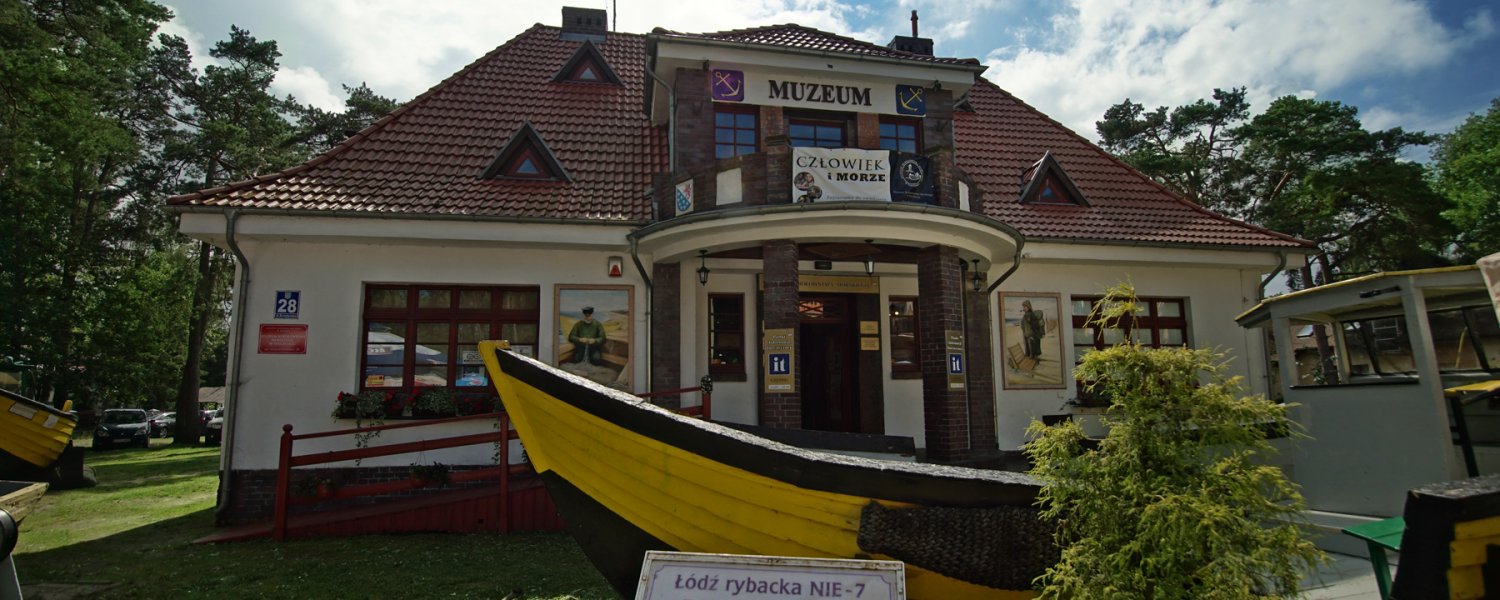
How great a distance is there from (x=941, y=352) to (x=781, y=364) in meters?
2.02

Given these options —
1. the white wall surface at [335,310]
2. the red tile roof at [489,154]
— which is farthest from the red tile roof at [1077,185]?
the white wall surface at [335,310]

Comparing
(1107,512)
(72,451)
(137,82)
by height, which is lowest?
(72,451)

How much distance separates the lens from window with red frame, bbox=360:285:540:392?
373 inches

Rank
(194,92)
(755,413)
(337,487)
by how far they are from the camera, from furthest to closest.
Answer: (194,92), (755,413), (337,487)

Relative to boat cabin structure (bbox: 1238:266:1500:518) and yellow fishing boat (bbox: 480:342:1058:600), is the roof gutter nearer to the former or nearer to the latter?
yellow fishing boat (bbox: 480:342:1058:600)

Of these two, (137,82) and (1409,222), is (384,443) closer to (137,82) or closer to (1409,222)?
(137,82)

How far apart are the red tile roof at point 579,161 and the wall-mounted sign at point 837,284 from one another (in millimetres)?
2436

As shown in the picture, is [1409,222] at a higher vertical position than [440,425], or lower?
higher

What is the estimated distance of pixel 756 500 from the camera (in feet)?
11.5

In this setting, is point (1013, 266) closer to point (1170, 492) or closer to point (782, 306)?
point (782, 306)

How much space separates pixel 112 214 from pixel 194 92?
5854mm

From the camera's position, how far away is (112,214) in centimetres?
2680

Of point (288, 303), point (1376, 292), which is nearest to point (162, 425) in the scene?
point (288, 303)

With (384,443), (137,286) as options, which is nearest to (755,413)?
(384,443)
